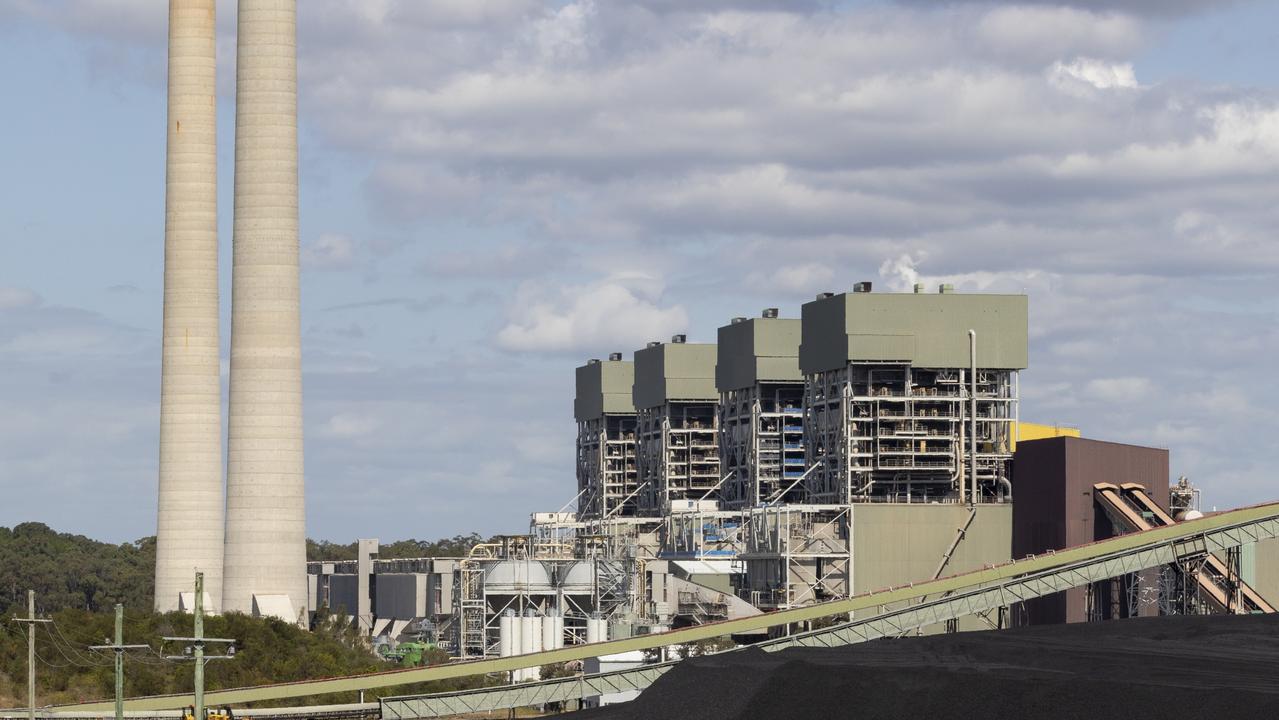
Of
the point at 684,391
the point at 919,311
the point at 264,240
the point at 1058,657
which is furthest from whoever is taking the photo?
the point at 684,391

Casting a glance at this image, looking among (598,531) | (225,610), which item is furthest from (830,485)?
(225,610)

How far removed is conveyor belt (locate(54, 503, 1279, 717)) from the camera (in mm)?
67875

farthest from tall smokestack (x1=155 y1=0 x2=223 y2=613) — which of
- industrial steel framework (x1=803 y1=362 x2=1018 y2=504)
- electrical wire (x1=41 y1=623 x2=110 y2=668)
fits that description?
industrial steel framework (x1=803 y1=362 x2=1018 y2=504)

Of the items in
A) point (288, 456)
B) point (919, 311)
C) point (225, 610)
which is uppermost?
point (919, 311)

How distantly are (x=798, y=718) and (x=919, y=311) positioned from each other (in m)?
74.4

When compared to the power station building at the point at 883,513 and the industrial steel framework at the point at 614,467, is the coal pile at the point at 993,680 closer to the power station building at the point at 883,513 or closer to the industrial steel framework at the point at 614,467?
the power station building at the point at 883,513

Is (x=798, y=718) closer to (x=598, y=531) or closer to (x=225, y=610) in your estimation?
(x=225, y=610)

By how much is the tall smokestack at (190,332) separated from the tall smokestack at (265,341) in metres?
7.30

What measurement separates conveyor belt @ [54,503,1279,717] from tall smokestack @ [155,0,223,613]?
26821 millimetres

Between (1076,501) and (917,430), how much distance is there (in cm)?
1590

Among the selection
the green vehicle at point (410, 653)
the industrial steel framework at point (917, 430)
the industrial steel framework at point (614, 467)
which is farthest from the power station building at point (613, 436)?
the industrial steel framework at point (917, 430)

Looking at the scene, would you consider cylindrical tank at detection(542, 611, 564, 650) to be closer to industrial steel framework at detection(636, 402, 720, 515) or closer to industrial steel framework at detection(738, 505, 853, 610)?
industrial steel framework at detection(738, 505, 853, 610)

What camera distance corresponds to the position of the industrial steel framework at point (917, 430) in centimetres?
10675

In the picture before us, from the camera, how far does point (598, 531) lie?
449 ft
